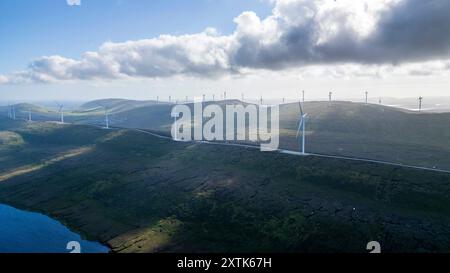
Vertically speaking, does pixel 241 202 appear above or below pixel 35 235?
above

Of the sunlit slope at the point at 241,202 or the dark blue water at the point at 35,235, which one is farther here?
the dark blue water at the point at 35,235

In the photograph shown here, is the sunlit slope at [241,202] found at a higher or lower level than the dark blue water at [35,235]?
higher

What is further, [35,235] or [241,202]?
[241,202]
